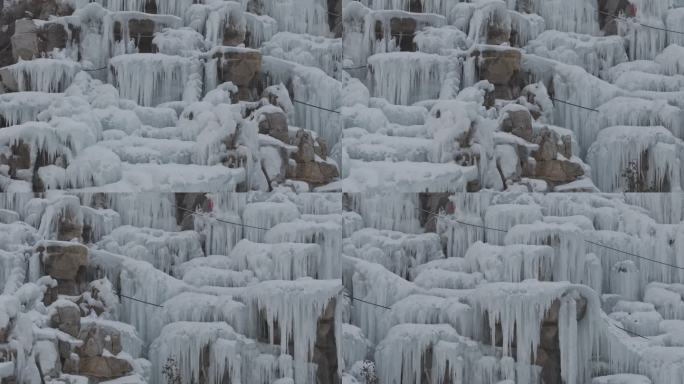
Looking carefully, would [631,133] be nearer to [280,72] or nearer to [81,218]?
[280,72]

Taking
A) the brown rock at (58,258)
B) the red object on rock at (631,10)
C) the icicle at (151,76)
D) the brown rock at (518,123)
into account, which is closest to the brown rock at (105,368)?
the brown rock at (58,258)

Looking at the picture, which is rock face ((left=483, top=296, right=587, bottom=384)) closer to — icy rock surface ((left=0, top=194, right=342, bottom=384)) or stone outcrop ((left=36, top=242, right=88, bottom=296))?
icy rock surface ((left=0, top=194, right=342, bottom=384))

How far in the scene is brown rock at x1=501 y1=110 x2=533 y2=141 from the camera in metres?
13.4

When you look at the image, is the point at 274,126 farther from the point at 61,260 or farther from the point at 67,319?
the point at 67,319

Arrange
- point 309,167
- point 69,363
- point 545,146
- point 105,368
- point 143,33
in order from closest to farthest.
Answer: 1. point 69,363
2. point 105,368
3. point 309,167
4. point 545,146
5. point 143,33

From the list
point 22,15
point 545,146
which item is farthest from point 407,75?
point 22,15

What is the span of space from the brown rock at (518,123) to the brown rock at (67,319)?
525 centimetres

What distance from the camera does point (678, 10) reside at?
14758 millimetres

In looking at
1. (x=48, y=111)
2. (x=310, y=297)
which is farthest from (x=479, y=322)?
(x=48, y=111)

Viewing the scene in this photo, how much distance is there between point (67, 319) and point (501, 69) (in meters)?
5.72

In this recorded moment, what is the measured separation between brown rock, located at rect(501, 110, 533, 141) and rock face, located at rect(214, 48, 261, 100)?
294 cm

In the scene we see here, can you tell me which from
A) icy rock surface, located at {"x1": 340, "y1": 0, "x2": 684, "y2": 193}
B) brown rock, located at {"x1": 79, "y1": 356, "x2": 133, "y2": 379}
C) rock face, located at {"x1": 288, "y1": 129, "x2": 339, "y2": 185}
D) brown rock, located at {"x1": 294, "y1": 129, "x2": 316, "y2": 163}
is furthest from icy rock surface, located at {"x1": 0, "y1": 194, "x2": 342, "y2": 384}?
icy rock surface, located at {"x1": 340, "y1": 0, "x2": 684, "y2": 193}

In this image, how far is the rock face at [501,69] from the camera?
13.6 m

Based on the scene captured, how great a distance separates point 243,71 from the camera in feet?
44.8
